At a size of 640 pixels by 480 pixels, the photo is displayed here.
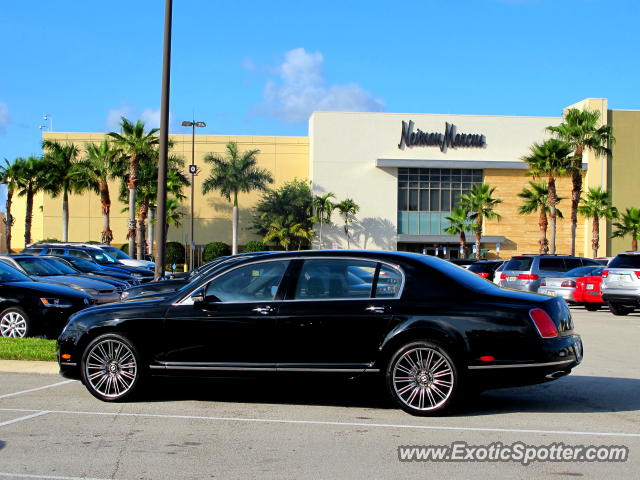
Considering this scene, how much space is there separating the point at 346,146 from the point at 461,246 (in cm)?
1361

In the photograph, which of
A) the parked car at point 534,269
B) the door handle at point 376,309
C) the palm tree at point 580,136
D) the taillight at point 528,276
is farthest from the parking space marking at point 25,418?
the palm tree at point 580,136

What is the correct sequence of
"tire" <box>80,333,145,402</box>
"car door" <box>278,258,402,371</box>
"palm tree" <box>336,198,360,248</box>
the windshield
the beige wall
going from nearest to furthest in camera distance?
"car door" <box>278,258,402,371</box> < "tire" <box>80,333,145,402</box> < the windshield < "palm tree" <box>336,198,360,248</box> < the beige wall

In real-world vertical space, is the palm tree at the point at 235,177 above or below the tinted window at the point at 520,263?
above

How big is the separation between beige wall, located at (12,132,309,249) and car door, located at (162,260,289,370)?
215 ft

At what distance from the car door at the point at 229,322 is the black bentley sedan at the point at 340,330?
11mm

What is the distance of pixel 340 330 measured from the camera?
8.12m

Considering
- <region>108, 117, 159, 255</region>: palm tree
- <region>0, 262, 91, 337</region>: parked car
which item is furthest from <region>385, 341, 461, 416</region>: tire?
<region>108, 117, 159, 255</region>: palm tree

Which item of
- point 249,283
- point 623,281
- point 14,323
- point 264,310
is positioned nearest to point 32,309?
point 14,323

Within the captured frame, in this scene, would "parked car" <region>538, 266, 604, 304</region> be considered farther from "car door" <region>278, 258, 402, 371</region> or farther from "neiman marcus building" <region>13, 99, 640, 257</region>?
"neiman marcus building" <region>13, 99, 640, 257</region>

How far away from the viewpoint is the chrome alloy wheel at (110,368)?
8719 millimetres

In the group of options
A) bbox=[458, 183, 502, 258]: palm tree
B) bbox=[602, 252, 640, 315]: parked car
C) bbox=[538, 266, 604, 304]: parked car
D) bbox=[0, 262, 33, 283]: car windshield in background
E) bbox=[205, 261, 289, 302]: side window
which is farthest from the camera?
bbox=[458, 183, 502, 258]: palm tree

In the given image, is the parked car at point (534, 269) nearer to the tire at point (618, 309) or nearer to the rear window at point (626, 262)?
the tire at point (618, 309)

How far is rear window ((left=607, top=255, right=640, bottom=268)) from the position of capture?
2170 centimetres

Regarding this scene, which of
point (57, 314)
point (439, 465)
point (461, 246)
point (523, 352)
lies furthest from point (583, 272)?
point (461, 246)
